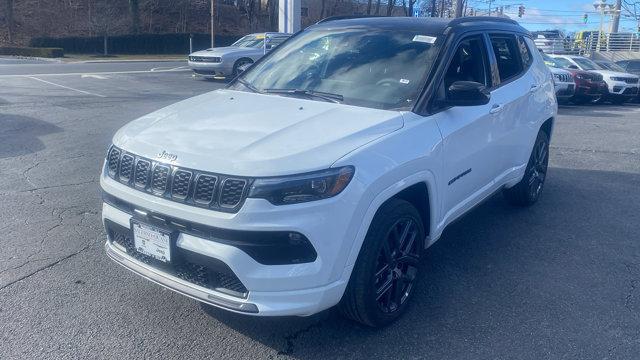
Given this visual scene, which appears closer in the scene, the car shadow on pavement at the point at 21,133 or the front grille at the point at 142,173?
the front grille at the point at 142,173

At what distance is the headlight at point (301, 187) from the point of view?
9.55ft

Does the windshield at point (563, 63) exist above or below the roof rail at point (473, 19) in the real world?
below

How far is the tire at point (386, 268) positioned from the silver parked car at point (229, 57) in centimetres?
1565

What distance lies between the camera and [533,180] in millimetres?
6184

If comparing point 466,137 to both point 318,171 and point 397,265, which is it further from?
point 318,171

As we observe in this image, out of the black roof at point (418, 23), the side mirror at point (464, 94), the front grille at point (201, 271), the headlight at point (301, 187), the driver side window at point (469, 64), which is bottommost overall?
the front grille at point (201, 271)

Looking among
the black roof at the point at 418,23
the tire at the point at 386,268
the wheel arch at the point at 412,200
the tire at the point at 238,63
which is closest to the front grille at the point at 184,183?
the wheel arch at the point at 412,200

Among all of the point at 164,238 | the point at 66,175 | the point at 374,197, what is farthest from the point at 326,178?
the point at 66,175

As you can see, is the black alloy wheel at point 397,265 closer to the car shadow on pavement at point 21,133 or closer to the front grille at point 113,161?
the front grille at point 113,161

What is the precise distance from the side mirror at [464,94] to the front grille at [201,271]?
1.95m

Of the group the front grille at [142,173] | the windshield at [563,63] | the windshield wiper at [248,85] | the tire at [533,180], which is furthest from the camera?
the windshield at [563,63]

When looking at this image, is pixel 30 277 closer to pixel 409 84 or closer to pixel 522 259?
pixel 409 84

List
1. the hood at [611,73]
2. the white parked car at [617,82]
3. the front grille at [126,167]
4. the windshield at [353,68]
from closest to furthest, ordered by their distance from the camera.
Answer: the front grille at [126,167], the windshield at [353,68], the white parked car at [617,82], the hood at [611,73]

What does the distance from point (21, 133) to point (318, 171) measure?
802 centimetres
